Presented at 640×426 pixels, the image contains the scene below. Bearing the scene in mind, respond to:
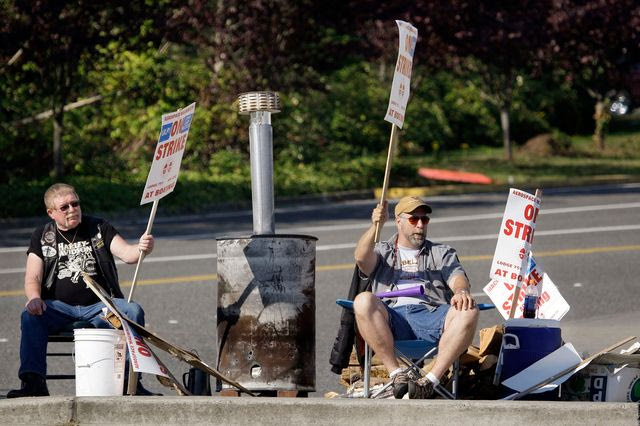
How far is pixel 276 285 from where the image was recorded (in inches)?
308

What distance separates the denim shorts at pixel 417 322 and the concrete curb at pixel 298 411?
3.88ft

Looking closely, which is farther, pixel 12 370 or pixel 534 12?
pixel 534 12

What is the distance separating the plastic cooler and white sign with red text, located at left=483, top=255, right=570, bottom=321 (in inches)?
31.0

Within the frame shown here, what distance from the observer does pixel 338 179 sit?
23234 millimetres

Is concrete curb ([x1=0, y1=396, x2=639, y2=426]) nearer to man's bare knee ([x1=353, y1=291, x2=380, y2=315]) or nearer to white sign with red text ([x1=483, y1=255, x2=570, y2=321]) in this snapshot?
man's bare knee ([x1=353, y1=291, x2=380, y2=315])

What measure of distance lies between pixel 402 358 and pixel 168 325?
438 centimetres

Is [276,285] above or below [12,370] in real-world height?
above

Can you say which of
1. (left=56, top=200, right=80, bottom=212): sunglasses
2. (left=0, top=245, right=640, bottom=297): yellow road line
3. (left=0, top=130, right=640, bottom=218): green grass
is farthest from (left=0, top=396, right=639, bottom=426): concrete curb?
(left=0, top=130, right=640, bottom=218): green grass

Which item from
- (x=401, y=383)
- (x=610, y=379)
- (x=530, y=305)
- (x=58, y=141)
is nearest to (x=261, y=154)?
(x=401, y=383)

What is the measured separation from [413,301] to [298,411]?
1605mm

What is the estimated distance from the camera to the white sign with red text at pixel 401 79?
8117mm

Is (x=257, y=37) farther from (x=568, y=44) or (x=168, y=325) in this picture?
(x=168, y=325)

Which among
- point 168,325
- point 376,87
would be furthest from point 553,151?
point 168,325

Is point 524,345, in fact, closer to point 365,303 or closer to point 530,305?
point 530,305
